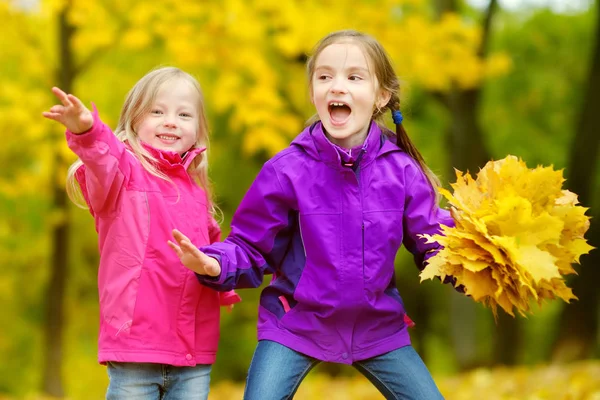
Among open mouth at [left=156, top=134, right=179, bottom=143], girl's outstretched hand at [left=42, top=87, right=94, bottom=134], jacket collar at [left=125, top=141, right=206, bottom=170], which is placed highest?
girl's outstretched hand at [left=42, top=87, right=94, bottom=134]

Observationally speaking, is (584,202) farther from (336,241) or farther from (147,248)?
(147,248)

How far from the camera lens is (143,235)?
121 inches

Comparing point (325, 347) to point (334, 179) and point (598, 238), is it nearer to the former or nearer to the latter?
point (334, 179)

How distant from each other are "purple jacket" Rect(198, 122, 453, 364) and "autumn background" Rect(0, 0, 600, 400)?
2.34 feet

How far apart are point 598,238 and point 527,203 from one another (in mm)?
7375

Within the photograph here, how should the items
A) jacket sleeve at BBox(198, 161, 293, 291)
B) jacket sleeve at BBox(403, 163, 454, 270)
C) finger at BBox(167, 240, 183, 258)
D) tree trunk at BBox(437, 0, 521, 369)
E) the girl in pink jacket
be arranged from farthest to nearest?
tree trunk at BBox(437, 0, 521, 369)
jacket sleeve at BBox(403, 163, 454, 270)
jacket sleeve at BBox(198, 161, 293, 291)
the girl in pink jacket
finger at BBox(167, 240, 183, 258)

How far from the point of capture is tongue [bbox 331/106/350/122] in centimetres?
323

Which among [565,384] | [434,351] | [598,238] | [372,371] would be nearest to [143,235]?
[372,371]

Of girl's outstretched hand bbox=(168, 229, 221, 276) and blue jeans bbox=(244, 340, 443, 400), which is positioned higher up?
girl's outstretched hand bbox=(168, 229, 221, 276)

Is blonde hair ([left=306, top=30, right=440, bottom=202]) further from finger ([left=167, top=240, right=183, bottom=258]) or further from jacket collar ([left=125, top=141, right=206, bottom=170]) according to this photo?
finger ([left=167, top=240, right=183, bottom=258])

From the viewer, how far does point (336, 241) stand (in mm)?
3105

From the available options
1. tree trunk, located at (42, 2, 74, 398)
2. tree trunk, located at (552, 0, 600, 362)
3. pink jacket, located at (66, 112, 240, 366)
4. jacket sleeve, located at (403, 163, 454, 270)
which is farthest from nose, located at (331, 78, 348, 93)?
tree trunk, located at (552, 0, 600, 362)

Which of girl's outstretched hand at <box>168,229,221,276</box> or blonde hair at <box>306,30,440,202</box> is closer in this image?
girl's outstretched hand at <box>168,229,221,276</box>

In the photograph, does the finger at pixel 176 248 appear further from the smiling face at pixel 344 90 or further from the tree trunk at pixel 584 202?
the tree trunk at pixel 584 202
